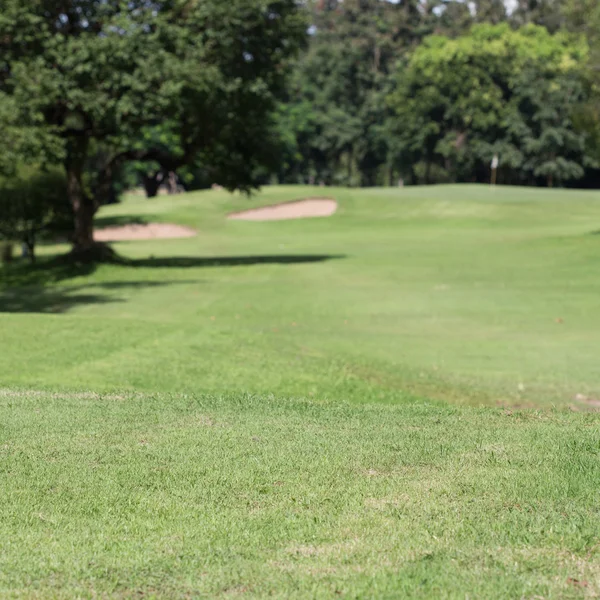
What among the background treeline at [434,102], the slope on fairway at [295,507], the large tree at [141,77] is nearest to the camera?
the slope on fairway at [295,507]

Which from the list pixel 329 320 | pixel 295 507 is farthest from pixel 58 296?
pixel 295 507

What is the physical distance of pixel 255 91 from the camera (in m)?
30.4

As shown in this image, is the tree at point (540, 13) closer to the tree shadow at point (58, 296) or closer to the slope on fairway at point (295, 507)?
the tree shadow at point (58, 296)

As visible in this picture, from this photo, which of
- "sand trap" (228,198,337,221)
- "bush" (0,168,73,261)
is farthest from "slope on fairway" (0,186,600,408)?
"sand trap" (228,198,337,221)

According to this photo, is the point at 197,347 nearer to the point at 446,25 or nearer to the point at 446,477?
the point at 446,477

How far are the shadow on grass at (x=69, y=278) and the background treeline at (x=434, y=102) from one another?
Answer: 47513 mm

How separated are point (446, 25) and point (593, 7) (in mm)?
78125

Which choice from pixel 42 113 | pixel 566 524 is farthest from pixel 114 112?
pixel 566 524

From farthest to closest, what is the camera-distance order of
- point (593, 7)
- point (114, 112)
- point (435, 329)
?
point (593, 7) → point (114, 112) → point (435, 329)

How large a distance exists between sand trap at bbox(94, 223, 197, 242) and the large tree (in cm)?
1734

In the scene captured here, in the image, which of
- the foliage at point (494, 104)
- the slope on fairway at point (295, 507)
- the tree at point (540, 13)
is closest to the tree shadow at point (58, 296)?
the slope on fairway at point (295, 507)

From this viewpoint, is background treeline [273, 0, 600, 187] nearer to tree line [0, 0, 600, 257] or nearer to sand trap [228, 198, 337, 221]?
sand trap [228, 198, 337, 221]

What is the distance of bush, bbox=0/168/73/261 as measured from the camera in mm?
37438

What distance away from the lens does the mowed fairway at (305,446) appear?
16.0 feet
